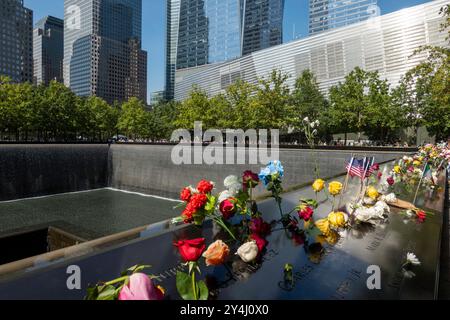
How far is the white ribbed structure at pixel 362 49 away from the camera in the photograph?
56.2m

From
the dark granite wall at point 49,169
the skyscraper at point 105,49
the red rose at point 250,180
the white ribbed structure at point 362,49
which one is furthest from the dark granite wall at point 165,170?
the skyscraper at point 105,49

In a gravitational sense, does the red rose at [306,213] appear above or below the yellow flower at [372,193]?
below

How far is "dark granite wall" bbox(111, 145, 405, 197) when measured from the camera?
49.8 feet

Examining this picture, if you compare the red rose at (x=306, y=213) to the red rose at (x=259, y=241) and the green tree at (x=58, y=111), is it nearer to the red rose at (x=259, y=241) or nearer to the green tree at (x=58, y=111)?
the red rose at (x=259, y=241)

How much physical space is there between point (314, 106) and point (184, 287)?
137ft

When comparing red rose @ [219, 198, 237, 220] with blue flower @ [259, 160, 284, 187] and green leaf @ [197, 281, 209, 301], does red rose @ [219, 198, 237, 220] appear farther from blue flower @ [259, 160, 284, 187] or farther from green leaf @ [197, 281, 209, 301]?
green leaf @ [197, 281, 209, 301]

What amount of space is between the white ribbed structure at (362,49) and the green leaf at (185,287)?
52645 millimetres

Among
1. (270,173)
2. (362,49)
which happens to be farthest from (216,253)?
(362,49)

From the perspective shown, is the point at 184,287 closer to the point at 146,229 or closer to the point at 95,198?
the point at 146,229

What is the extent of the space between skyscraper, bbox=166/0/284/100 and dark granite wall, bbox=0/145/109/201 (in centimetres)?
12272

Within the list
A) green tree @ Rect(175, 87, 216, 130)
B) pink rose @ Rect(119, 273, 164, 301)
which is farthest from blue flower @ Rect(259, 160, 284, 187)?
green tree @ Rect(175, 87, 216, 130)

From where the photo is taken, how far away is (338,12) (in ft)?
523

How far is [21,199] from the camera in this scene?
18641 mm
